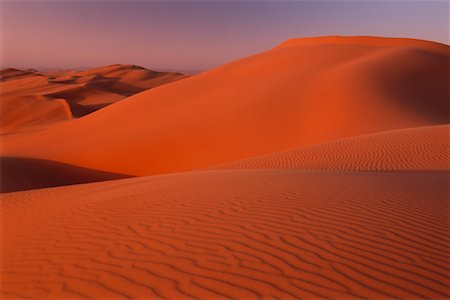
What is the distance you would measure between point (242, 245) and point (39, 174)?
15505 mm

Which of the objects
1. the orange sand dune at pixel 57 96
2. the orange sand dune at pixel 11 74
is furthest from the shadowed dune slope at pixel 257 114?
the orange sand dune at pixel 11 74

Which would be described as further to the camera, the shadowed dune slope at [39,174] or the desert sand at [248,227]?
the shadowed dune slope at [39,174]

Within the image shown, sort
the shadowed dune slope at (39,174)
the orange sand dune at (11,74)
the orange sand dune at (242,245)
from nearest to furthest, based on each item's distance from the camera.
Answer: the orange sand dune at (242,245) < the shadowed dune slope at (39,174) < the orange sand dune at (11,74)

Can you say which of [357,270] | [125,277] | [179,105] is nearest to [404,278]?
[357,270]

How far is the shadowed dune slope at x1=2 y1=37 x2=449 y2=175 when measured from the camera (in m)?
19.1

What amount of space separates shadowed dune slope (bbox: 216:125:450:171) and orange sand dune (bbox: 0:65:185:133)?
26.6 m

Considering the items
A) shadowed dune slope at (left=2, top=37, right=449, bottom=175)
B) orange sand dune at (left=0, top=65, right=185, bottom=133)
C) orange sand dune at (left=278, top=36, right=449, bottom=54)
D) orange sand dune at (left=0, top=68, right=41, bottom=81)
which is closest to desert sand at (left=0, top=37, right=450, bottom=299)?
shadowed dune slope at (left=2, top=37, right=449, bottom=175)

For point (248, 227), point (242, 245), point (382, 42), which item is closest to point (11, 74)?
point (382, 42)

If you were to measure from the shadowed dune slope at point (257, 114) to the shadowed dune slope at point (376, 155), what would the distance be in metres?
5.14

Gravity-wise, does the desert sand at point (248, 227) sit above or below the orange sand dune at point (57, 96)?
below

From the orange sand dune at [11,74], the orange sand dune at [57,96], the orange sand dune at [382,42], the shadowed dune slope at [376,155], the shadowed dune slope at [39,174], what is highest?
the orange sand dune at [11,74]

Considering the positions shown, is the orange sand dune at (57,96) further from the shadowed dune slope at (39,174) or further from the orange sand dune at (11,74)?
the shadowed dune slope at (39,174)

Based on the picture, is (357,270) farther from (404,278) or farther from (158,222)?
(158,222)

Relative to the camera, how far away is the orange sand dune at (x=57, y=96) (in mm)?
38812
